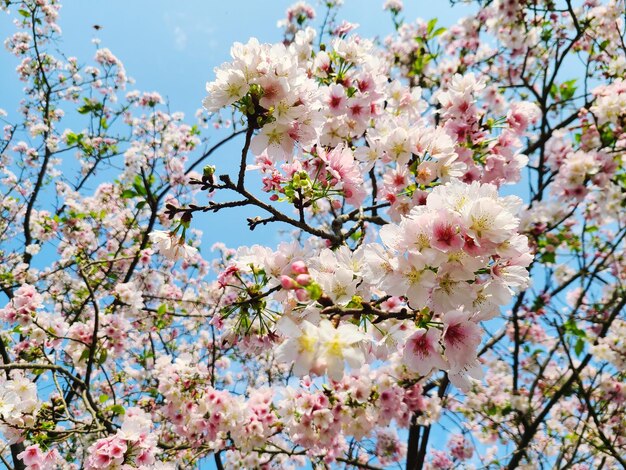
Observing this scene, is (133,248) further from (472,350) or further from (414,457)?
(472,350)

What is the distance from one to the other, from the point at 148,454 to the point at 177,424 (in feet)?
3.56

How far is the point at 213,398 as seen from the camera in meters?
3.30

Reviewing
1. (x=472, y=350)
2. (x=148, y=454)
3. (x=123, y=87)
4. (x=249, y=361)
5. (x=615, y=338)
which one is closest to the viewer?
(x=472, y=350)

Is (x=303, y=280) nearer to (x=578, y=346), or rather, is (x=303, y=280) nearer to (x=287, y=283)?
(x=287, y=283)

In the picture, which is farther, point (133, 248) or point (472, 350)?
point (133, 248)

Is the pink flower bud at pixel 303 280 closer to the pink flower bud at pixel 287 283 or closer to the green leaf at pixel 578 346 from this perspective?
the pink flower bud at pixel 287 283

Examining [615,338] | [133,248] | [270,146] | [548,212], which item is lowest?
[270,146]

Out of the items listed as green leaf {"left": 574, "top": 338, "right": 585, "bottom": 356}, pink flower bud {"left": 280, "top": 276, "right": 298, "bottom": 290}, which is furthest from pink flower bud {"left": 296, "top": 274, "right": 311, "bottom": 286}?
green leaf {"left": 574, "top": 338, "right": 585, "bottom": 356}

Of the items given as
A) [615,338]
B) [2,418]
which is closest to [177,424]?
[2,418]

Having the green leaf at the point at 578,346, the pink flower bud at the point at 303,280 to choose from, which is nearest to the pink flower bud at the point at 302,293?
the pink flower bud at the point at 303,280

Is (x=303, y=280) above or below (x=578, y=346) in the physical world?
below

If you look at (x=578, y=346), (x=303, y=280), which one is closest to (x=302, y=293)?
(x=303, y=280)

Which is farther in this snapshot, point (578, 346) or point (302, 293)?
point (578, 346)

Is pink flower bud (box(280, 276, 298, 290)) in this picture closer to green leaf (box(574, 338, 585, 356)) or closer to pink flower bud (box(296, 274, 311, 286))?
pink flower bud (box(296, 274, 311, 286))
